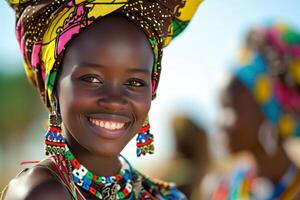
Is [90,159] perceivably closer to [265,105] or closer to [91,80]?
[91,80]

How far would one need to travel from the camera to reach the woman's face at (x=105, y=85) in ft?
10.1

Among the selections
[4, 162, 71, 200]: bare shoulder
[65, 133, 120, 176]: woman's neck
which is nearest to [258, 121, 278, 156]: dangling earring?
[65, 133, 120, 176]: woman's neck

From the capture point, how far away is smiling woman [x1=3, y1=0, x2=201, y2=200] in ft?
10.1

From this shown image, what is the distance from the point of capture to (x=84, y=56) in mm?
3117

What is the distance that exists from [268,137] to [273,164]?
0.26 meters

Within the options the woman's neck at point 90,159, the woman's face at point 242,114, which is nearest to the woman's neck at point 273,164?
the woman's face at point 242,114

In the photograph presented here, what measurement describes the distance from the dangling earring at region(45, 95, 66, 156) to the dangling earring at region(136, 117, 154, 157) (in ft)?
1.44

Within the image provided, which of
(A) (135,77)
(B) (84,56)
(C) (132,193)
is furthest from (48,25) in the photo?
(C) (132,193)

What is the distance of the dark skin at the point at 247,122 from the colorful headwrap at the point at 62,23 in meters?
2.86

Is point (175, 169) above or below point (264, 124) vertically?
below

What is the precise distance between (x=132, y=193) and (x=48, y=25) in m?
0.96

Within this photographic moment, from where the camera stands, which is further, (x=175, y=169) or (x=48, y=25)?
(x=175, y=169)

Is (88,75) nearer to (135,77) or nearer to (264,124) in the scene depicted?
(135,77)

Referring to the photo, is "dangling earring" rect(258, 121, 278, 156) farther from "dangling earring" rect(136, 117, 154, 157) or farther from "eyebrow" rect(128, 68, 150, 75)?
"eyebrow" rect(128, 68, 150, 75)
